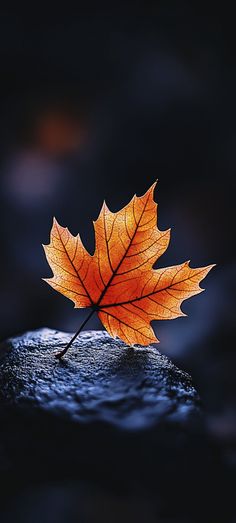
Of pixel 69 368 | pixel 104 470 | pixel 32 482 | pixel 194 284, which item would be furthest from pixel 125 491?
pixel 194 284

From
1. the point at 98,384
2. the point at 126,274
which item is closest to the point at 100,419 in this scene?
the point at 98,384

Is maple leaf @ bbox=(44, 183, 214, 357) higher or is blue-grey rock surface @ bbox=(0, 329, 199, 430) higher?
maple leaf @ bbox=(44, 183, 214, 357)

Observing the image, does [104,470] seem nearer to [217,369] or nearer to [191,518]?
[191,518]

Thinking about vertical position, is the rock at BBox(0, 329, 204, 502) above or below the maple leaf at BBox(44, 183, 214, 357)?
below

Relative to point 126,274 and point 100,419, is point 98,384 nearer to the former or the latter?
point 100,419

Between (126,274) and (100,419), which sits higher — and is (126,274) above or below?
above

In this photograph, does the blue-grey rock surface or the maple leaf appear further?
the maple leaf

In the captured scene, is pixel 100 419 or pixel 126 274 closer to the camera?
pixel 100 419
